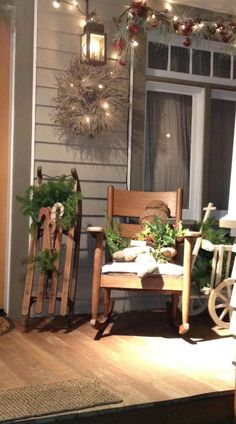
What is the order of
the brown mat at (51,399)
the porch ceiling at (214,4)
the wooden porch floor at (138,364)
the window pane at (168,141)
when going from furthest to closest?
the window pane at (168,141) → the porch ceiling at (214,4) → the wooden porch floor at (138,364) → the brown mat at (51,399)

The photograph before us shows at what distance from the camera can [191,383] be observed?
271 cm

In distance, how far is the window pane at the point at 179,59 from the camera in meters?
4.66

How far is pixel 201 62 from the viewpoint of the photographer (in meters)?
4.78

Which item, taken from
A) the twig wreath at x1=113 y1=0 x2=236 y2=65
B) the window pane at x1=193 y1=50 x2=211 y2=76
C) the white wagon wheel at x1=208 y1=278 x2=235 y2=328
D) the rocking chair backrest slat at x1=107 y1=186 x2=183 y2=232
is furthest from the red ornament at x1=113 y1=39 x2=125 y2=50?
the white wagon wheel at x1=208 y1=278 x2=235 y2=328

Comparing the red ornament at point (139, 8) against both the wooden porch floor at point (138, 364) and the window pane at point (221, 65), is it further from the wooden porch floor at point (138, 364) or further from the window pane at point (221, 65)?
the wooden porch floor at point (138, 364)

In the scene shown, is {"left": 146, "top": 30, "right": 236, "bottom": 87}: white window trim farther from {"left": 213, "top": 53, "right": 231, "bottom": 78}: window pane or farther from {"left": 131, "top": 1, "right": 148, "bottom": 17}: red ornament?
{"left": 131, "top": 1, "right": 148, "bottom": 17}: red ornament

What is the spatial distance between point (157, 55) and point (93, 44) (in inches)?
28.8

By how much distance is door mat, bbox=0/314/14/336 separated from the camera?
144 inches

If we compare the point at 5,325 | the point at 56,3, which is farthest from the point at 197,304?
the point at 56,3

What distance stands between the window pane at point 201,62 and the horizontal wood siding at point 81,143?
830 millimetres

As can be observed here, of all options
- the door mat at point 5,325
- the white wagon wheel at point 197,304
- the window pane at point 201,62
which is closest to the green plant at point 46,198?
the door mat at point 5,325

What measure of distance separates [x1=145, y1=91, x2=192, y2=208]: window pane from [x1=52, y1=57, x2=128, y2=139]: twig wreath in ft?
1.56

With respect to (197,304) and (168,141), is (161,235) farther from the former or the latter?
(168,141)

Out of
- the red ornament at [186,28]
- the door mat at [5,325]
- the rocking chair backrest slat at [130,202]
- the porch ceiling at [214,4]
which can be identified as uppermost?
the porch ceiling at [214,4]
